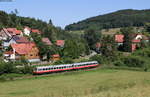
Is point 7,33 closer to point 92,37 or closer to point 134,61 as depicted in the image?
point 92,37

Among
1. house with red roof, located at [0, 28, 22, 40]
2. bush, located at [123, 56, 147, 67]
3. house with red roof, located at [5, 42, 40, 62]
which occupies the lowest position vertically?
bush, located at [123, 56, 147, 67]

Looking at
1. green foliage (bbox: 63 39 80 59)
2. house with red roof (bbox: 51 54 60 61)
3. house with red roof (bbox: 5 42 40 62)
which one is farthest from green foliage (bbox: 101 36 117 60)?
house with red roof (bbox: 5 42 40 62)

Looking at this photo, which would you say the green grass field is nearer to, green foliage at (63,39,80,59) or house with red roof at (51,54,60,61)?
house with red roof at (51,54,60,61)

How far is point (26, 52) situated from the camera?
57.4 meters

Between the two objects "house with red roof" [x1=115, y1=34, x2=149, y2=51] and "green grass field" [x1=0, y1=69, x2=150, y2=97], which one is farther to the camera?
"house with red roof" [x1=115, y1=34, x2=149, y2=51]

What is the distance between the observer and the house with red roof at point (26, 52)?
56.2 metres

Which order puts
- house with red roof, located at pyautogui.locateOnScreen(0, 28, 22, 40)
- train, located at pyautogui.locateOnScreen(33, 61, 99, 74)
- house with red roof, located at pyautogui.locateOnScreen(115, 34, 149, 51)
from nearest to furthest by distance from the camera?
train, located at pyautogui.locateOnScreen(33, 61, 99, 74) < house with red roof, located at pyautogui.locateOnScreen(0, 28, 22, 40) < house with red roof, located at pyautogui.locateOnScreen(115, 34, 149, 51)

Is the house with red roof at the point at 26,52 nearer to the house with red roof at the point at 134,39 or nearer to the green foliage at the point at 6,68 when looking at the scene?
the green foliage at the point at 6,68

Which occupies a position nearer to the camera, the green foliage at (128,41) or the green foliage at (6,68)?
the green foliage at (6,68)

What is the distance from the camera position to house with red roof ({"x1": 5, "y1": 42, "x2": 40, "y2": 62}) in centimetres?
5625

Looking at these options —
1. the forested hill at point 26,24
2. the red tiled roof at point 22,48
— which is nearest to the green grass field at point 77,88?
the red tiled roof at point 22,48

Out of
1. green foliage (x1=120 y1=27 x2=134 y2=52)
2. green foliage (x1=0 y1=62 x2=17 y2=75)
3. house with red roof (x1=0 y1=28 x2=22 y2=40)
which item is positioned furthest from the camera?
green foliage (x1=120 y1=27 x2=134 y2=52)

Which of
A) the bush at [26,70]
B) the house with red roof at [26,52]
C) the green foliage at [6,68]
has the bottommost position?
the bush at [26,70]

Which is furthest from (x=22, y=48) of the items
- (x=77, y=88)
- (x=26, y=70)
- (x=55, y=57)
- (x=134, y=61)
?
(x=77, y=88)
